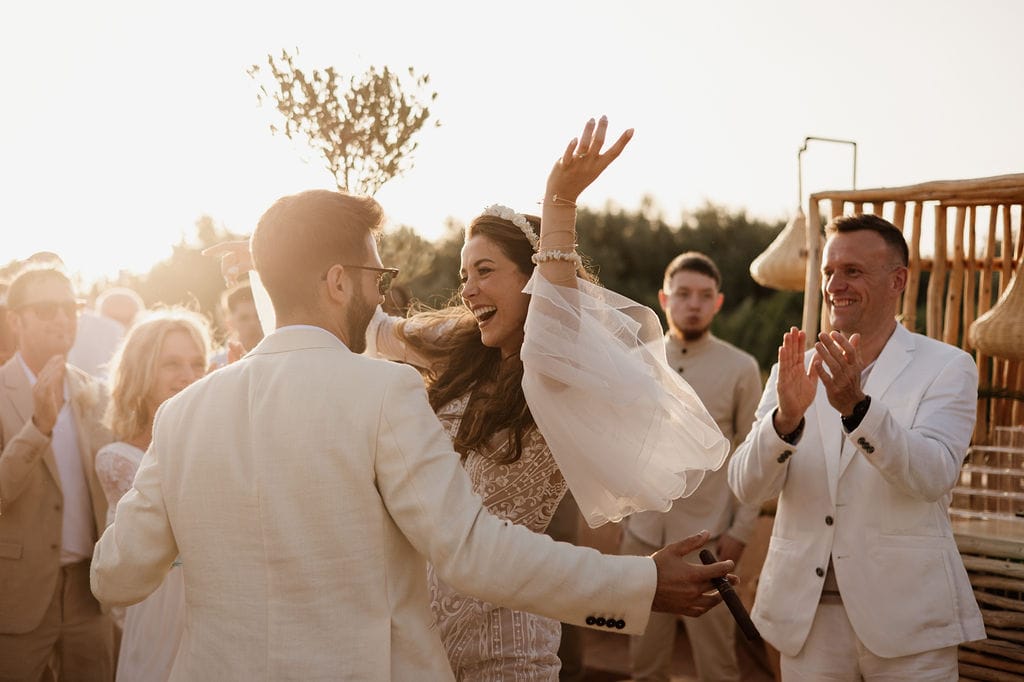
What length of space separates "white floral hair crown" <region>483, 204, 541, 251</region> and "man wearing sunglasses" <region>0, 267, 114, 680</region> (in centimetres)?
240

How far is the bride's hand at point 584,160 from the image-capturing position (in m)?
2.82

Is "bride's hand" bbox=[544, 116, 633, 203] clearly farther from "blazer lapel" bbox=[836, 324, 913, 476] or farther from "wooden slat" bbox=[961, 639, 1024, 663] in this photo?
"wooden slat" bbox=[961, 639, 1024, 663]

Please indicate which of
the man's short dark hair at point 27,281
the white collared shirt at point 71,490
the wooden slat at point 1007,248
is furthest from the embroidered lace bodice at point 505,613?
the wooden slat at point 1007,248

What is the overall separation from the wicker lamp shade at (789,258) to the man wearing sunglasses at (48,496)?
4210mm

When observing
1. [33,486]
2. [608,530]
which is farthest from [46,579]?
[608,530]

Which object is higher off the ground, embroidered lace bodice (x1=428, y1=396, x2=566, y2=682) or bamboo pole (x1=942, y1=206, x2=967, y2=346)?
bamboo pole (x1=942, y1=206, x2=967, y2=346)

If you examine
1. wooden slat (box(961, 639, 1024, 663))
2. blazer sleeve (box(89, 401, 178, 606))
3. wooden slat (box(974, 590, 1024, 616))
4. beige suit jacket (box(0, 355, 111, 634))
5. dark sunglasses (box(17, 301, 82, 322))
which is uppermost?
dark sunglasses (box(17, 301, 82, 322))

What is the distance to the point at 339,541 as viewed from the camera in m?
2.41

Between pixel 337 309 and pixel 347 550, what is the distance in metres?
0.60

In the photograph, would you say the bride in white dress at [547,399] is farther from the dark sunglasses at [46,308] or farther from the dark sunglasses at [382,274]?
the dark sunglasses at [46,308]

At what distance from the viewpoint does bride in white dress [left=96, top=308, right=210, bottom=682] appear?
4.43 metres

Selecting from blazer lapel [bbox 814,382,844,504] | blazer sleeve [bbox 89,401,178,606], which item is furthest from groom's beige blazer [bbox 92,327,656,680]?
blazer lapel [bbox 814,382,844,504]

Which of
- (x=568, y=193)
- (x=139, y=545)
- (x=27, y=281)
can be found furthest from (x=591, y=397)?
(x=27, y=281)

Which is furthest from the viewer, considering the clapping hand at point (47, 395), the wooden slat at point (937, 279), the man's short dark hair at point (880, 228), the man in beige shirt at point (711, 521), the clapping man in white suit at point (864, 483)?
the man in beige shirt at point (711, 521)
